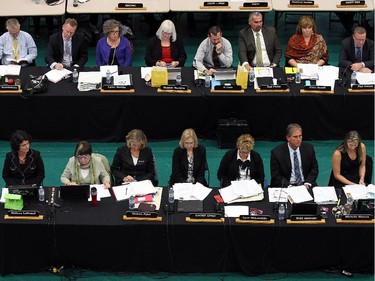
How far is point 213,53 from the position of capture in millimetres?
12070

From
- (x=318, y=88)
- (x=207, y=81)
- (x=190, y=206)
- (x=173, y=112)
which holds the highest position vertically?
(x=207, y=81)

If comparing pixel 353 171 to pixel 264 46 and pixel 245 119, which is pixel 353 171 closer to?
pixel 245 119

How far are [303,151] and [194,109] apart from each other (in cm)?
187

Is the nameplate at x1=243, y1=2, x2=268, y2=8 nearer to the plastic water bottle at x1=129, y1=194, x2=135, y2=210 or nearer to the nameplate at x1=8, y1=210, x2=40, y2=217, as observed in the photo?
the plastic water bottle at x1=129, y1=194, x2=135, y2=210

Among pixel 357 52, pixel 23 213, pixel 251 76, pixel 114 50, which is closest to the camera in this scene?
pixel 23 213

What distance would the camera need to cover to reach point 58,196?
30.1 feet

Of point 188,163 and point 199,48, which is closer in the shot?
point 188,163

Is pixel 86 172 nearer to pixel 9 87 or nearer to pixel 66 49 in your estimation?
pixel 9 87

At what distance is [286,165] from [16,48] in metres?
4.31

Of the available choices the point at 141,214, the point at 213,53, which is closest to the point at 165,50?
the point at 213,53

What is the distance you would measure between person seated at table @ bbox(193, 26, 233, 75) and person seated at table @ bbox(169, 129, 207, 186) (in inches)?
90.4

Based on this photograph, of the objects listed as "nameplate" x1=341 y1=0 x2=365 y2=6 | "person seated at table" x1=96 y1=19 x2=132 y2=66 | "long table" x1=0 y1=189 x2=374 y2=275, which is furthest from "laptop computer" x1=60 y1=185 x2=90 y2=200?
"nameplate" x1=341 y1=0 x2=365 y2=6

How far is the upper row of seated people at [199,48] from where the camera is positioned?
1202 centimetres

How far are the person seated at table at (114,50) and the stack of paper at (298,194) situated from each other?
12.1ft
